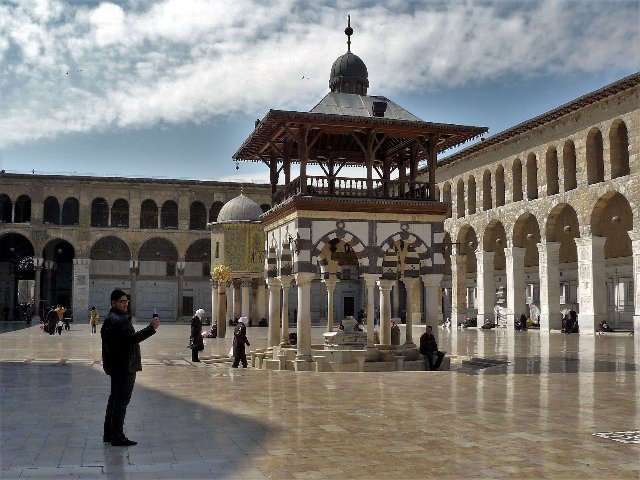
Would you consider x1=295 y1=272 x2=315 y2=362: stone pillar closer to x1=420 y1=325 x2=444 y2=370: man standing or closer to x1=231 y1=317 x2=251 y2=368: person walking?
x1=231 y1=317 x2=251 y2=368: person walking

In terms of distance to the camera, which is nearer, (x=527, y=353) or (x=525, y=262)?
(x=527, y=353)

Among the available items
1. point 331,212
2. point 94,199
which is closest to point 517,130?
point 331,212

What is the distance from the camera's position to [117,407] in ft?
23.0

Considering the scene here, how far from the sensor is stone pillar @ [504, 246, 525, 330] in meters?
34.4

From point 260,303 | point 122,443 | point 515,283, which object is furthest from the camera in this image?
point 260,303

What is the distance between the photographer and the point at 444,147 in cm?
1841

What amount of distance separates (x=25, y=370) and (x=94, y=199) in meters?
34.2

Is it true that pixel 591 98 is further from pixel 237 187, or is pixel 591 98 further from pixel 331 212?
pixel 237 187

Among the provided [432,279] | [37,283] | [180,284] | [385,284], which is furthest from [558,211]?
[37,283]

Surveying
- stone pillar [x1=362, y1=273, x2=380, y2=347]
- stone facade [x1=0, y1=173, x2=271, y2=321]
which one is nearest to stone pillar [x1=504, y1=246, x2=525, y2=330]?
stone pillar [x1=362, y1=273, x2=380, y2=347]

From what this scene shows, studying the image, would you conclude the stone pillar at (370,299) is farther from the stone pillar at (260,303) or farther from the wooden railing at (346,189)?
the stone pillar at (260,303)

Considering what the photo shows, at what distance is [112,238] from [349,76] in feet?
109

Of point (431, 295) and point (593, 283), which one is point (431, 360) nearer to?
point (431, 295)

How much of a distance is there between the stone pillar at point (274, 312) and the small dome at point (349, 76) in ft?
19.0
